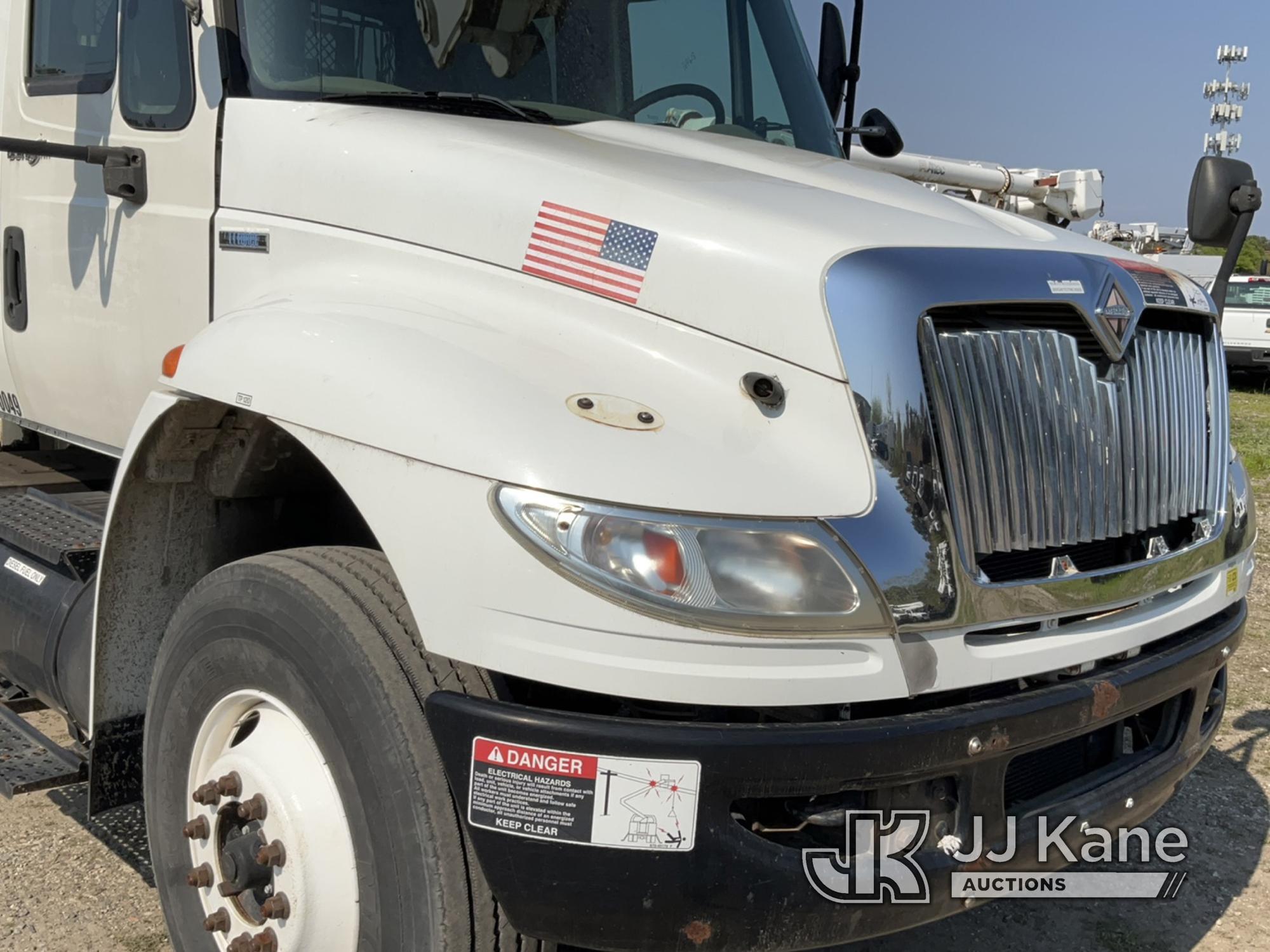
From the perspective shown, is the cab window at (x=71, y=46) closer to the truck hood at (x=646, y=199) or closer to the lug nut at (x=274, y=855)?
the truck hood at (x=646, y=199)

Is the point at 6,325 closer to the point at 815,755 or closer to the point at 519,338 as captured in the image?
the point at 519,338

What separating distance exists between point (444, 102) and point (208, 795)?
172cm

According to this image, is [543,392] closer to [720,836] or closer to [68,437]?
[720,836]

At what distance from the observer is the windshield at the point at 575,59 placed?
3064 mm

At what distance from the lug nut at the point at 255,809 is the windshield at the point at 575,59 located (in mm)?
1656

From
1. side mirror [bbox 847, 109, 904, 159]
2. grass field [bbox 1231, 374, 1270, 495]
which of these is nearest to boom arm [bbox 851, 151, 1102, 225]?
grass field [bbox 1231, 374, 1270, 495]

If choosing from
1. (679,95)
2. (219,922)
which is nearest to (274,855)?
(219,922)

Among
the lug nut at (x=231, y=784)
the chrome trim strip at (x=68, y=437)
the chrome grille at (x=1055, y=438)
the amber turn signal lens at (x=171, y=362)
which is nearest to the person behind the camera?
the chrome grille at (x=1055, y=438)

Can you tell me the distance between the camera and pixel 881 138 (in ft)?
14.5

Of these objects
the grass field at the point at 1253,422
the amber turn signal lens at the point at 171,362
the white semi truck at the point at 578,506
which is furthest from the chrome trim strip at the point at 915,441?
the grass field at the point at 1253,422

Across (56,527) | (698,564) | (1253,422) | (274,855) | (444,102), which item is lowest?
(1253,422)

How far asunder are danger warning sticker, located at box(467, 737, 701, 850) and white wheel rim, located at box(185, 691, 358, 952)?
426 millimetres

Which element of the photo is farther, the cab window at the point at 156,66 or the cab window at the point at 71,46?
the cab window at the point at 71,46

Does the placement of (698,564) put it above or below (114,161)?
below
